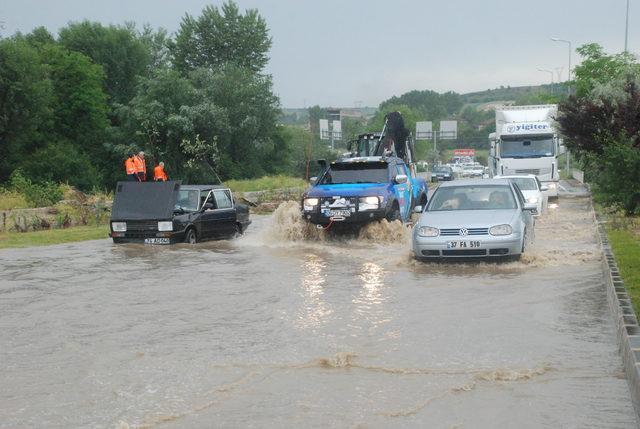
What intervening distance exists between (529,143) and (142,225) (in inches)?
791

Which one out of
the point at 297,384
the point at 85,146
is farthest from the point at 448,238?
the point at 85,146

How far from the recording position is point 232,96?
55.7 metres

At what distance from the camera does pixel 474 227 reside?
1334cm

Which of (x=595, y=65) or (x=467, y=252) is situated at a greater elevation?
(x=595, y=65)

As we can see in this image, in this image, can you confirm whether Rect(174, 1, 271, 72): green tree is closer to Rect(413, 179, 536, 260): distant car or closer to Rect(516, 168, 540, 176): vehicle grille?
Rect(516, 168, 540, 176): vehicle grille

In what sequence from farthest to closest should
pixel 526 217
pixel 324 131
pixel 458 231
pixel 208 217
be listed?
pixel 324 131 < pixel 208 217 < pixel 526 217 < pixel 458 231

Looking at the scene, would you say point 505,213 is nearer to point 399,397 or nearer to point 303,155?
point 399,397

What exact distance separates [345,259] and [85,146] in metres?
44.7

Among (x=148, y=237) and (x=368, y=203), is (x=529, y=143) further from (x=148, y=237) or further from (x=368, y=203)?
(x=148, y=237)

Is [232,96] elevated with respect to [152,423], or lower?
elevated

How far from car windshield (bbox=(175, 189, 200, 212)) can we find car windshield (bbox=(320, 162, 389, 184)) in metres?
2.90

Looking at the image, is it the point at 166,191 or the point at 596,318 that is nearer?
the point at 596,318

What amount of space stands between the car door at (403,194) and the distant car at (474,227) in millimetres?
4343

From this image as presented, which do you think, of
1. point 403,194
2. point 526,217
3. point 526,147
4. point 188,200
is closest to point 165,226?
point 188,200
